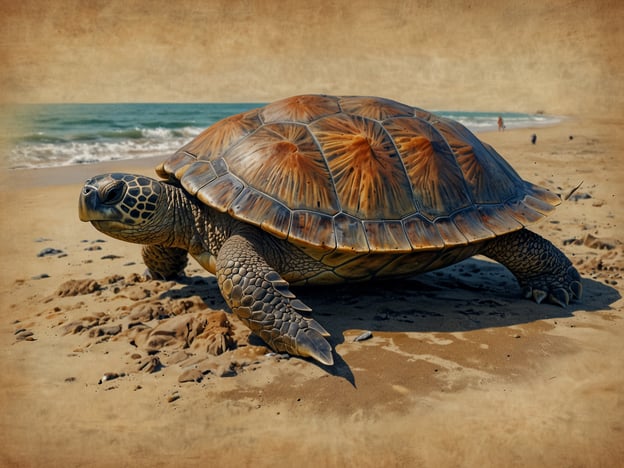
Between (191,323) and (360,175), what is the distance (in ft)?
6.43

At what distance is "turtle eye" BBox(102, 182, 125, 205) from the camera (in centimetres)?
443

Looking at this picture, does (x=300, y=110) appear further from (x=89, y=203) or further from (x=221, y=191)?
(x=89, y=203)

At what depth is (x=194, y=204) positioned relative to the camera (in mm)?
4844

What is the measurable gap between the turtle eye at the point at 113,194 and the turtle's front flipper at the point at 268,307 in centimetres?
113

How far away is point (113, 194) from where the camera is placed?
14.7 feet

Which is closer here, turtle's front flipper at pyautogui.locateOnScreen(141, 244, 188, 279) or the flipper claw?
the flipper claw

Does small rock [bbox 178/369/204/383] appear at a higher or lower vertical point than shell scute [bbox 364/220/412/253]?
lower

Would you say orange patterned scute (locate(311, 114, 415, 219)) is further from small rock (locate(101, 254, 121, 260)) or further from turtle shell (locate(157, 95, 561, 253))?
small rock (locate(101, 254, 121, 260))

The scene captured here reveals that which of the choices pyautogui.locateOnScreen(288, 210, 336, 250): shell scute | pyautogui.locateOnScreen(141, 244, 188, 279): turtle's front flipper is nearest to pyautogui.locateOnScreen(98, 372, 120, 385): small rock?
pyautogui.locateOnScreen(288, 210, 336, 250): shell scute

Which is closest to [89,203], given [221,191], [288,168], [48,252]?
[221,191]

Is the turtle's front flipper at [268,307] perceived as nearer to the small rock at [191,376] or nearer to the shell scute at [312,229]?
the shell scute at [312,229]

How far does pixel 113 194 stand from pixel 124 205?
0.44 feet

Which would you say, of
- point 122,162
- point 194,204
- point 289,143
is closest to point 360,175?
point 289,143

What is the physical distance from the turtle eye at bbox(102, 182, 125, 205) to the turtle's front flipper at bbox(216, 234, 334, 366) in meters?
1.13
